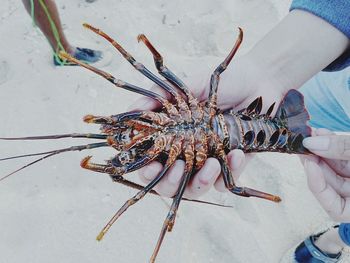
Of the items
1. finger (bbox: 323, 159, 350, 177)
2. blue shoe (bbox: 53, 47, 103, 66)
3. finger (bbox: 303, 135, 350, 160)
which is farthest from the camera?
blue shoe (bbox: 53, 47, 103, 66)

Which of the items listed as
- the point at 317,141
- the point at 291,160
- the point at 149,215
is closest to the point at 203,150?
the point at 317,141

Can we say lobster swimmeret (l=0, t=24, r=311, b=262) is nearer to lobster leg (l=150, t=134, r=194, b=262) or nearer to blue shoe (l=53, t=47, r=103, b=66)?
lobster leg (l=150, t=134, r=194, b=262)

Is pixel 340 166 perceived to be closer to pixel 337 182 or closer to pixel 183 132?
pixel 337 182

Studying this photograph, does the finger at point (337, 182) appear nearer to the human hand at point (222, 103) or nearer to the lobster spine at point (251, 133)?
the lobster spine at point (251, 133)

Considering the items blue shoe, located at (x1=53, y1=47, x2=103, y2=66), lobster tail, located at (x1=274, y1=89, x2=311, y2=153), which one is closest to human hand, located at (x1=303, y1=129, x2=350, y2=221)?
lobster tail, located at (x1=274, y1=89, x2=311, y2=153)

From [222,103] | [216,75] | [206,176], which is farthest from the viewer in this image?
[222,103]

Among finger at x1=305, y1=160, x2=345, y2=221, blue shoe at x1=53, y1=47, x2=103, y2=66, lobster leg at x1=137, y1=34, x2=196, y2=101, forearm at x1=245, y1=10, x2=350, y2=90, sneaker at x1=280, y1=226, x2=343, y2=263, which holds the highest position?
forearm at x1=245, y1=10, x2=350, y2=90

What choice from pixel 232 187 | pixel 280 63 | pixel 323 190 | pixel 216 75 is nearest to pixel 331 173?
pixel 323 190

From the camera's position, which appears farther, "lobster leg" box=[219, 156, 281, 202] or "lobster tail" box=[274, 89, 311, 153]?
"lobster tail" box=[274, 89, 311, 153]
